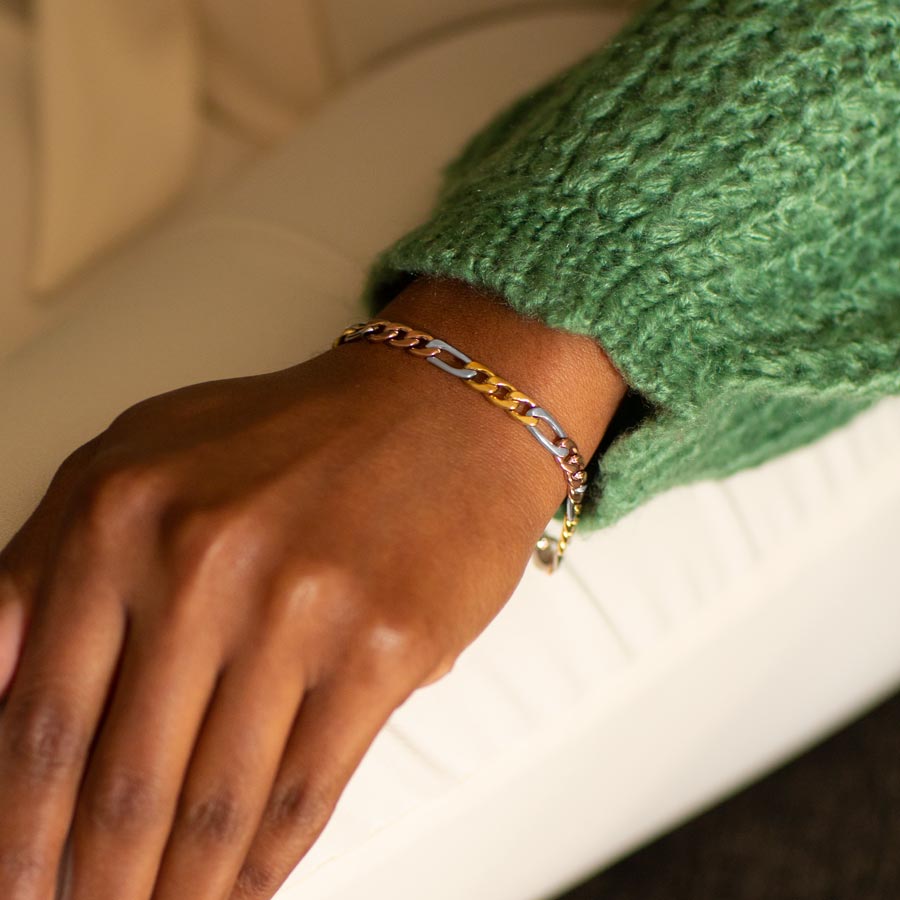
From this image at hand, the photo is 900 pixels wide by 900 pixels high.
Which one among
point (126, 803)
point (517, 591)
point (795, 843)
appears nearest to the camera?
point (126, 803)

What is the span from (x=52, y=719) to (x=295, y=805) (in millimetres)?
102

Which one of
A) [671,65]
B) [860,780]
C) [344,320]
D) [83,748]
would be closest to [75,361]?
[344,320]

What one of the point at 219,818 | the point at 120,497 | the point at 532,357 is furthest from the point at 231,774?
the point at 532,357

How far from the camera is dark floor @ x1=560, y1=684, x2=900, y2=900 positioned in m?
0.85

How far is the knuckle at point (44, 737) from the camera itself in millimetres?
366


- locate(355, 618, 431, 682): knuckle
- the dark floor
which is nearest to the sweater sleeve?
locate(355, 618, 431, 682): knuckle

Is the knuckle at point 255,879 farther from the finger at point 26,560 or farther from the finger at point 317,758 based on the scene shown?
the finger at point 26,560

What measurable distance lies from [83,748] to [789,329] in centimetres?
39

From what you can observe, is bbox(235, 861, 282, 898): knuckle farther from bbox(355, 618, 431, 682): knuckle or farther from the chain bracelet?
the chain bracelet

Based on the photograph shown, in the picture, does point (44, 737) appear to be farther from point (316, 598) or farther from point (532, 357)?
point (532, 357)

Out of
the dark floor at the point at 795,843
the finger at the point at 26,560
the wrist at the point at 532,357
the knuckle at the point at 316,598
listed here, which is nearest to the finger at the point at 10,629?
the finger at the point at 26,560

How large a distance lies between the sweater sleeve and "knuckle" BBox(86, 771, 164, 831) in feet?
0.84

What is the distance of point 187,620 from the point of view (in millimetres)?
373

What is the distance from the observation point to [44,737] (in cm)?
37
